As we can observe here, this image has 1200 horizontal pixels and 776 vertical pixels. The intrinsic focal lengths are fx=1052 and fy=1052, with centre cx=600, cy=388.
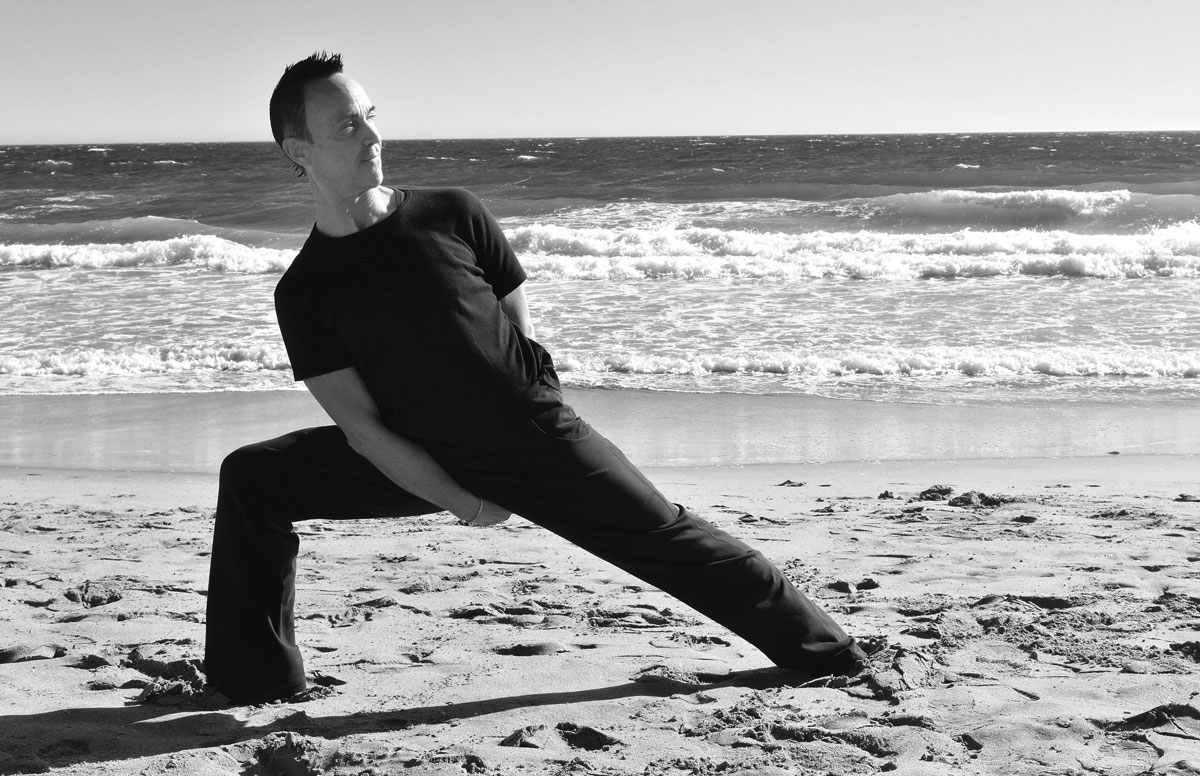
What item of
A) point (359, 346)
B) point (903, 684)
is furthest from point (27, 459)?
point (903, 684)

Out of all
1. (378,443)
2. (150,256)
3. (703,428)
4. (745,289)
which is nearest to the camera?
(378,443)

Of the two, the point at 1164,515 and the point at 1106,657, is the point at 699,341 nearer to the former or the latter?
the point at 1164,515

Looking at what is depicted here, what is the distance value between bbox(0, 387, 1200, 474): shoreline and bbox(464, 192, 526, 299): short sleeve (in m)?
3.67

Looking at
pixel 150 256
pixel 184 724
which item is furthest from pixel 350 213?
pixel 150 256

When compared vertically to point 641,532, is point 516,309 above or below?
above

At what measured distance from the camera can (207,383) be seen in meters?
8.41

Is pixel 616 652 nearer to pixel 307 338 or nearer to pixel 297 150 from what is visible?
pixel 307 338

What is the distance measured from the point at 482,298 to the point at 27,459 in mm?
5145

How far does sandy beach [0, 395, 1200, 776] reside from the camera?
243 cm

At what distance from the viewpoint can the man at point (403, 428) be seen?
7.26 ft

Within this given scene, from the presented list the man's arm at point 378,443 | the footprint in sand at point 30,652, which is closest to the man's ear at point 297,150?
the man's arm at point 378,443

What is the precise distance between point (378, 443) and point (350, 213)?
50 cm

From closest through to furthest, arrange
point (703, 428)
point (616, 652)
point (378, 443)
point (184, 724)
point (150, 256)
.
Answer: point (378, 443)
point (184, 724)
point (616, 652)
point (703, 428)
point (150, 256)

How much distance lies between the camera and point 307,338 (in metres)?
2.25
